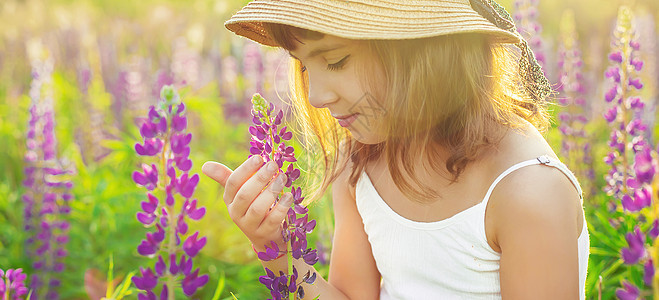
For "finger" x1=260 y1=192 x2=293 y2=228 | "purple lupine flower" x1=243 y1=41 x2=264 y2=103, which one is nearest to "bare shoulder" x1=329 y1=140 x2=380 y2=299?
"finger" x1=260 y1=192 x2=293 y2=228

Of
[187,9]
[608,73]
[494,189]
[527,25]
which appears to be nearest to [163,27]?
[187,9]

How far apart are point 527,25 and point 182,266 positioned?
276 cm

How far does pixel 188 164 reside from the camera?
1.33m

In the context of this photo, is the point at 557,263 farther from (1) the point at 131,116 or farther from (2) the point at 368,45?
(1) the point at 131,116

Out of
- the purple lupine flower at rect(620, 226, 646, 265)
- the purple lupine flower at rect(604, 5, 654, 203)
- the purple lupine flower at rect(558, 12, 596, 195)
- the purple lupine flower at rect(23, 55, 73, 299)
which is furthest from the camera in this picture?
the purple lupine flower at rect(558, 12, 596, 195)

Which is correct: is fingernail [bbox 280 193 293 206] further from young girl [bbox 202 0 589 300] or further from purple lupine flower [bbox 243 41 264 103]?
purple lupine flower [bbox 243 41 264 103]

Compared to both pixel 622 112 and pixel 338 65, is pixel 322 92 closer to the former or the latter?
pixel 338 65

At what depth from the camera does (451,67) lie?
5.71ft

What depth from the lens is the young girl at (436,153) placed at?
158cm

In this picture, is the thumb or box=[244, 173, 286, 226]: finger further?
the thumb

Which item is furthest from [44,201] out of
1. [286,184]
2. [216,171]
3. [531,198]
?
Answer: [531,198]

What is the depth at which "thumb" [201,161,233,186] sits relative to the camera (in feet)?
5.45

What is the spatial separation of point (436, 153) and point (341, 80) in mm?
407

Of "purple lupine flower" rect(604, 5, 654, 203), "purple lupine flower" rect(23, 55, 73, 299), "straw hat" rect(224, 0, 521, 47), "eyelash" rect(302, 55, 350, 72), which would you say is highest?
"straw hat" rect(224, 0, 521, 47)
